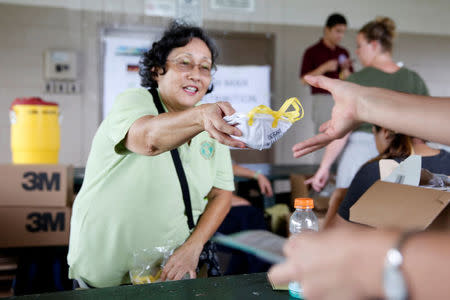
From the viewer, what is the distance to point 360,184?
4.94 ft

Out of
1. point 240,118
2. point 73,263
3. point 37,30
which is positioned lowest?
point 73,263

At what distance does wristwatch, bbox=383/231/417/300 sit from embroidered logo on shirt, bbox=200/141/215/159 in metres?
1.06

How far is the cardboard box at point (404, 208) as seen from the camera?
0.90 m

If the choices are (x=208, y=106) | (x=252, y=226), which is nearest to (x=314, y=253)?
(x=208, y=106)

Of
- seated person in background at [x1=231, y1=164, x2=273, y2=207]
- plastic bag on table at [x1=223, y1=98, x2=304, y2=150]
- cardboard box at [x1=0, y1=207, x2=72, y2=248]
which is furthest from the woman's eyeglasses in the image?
seated person in background at [x1=231, y1=164, x2=273, y2=207]

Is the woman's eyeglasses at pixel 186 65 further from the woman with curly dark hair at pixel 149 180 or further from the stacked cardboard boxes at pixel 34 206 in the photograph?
the stacked cardboard boxes at pixel 34 206

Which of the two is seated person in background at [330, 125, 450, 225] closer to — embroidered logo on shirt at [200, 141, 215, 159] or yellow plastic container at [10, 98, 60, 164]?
embroidered logo on shirt at [200, 141, 215, 159]

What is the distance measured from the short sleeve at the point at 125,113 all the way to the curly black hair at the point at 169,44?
21 centimetres

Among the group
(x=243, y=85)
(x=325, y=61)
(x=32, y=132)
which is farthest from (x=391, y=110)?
(x=243, y=85)

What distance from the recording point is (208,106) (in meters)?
1.02

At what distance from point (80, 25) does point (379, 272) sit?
4825 millimetres

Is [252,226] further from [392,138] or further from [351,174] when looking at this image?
[392,138]

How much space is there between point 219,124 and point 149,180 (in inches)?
19.3

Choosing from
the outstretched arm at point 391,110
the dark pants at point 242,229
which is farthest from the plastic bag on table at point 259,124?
the dark pants at point 242,229
